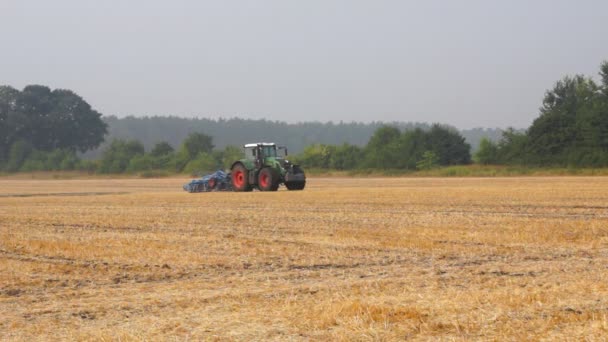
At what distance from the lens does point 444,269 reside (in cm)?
1045

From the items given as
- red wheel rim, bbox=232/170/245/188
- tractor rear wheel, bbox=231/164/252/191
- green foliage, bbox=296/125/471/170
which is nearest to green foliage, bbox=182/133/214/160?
green foliage, bbox=296/125/471/170

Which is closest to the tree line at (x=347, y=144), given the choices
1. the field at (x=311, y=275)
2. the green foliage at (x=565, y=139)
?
the green foliage at (x=565, y=139)

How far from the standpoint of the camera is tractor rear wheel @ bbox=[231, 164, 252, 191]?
3203 centimetres

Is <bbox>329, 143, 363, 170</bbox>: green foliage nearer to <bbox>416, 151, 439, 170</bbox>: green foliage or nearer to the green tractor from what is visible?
<bbox>416, 151, 439, 170</bbox>: green foliage

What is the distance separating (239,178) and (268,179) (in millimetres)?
1589

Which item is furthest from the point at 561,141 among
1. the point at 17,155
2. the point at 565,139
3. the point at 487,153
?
the point at 17,155

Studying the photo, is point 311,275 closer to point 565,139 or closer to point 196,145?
point 565,139

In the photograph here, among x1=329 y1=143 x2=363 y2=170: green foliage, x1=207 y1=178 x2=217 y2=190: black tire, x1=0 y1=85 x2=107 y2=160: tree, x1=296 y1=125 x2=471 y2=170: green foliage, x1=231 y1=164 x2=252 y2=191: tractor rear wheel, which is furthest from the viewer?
x1=0 y1=85 x2=107 y2=160: tree

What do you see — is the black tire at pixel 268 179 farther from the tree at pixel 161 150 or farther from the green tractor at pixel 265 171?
the tree at pixel 161 150

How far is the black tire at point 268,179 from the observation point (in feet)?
103

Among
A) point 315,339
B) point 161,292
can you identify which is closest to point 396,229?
point 161,292

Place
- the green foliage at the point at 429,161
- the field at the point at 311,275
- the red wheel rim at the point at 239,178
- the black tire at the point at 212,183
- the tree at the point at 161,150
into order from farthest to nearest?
1. the tree at the point at 161,150
2. the green foliage at the point at 429,161
3. the black tire at the point at 212,183
4. the red wheel rim at the point at 239,178
5. the field at the point at 311,275

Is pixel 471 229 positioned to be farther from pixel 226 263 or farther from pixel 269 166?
pixel 269 166

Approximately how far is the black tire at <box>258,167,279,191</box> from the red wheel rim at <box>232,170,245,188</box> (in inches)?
29.9
